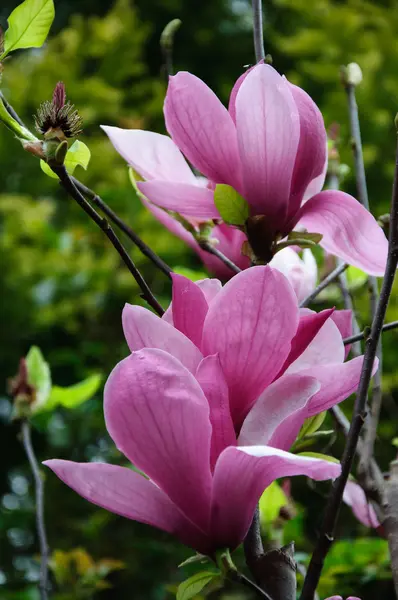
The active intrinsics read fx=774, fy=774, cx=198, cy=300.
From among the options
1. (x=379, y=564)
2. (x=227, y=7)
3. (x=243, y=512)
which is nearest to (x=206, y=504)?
(x=243, y=512)

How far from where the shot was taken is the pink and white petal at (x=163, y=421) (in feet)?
1.07

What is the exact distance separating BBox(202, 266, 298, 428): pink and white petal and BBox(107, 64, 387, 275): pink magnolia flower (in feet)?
0.30

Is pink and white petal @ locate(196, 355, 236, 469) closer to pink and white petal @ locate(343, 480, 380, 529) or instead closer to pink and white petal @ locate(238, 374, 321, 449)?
pink and white petal @ locate(238, 374, 321, 449)

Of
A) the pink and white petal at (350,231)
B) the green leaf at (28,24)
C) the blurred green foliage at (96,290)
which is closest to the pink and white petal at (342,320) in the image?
the pink and white petal at (350,231)

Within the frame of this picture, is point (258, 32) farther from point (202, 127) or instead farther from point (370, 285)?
point (370, 285)

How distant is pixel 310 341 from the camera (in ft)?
1.23

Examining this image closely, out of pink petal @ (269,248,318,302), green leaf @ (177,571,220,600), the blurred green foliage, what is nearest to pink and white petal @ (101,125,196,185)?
pink petal @ (269,248,318,302)

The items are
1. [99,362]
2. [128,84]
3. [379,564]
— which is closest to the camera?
[379,564]

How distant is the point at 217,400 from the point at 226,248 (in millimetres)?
236

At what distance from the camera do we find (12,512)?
1.65 m

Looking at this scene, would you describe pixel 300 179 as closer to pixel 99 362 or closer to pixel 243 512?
pixel 243 512

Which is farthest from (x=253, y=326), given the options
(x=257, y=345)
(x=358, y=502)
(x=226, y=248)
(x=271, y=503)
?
(x=271, y=503)

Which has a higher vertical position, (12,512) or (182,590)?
(182,590)

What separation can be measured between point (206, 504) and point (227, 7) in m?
4.21
